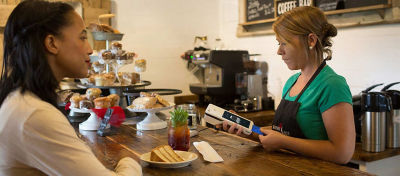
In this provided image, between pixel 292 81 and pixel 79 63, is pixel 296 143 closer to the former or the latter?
pixel 292 81

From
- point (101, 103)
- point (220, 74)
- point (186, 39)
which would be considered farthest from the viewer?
point (186, 39)

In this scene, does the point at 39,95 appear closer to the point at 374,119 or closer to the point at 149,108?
the point at 149,108

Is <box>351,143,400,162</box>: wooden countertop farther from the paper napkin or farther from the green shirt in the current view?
the paper napkin

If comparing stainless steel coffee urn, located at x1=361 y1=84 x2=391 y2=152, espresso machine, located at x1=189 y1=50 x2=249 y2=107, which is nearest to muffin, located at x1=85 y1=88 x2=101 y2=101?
espresso machine, located at x1=189 y1=50 x2=249 y2=107

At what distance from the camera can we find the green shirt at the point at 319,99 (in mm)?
1557

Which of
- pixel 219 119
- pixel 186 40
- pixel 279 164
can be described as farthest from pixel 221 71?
pixel 279 164

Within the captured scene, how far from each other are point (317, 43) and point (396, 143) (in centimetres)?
113

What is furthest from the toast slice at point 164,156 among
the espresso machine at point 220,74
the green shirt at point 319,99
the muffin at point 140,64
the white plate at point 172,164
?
the espresso machine at point 220,74

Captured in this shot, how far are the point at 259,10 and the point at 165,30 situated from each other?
1087 mm

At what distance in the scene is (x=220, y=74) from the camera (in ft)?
12.4

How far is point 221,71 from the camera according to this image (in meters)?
3.76

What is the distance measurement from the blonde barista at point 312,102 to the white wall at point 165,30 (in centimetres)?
247

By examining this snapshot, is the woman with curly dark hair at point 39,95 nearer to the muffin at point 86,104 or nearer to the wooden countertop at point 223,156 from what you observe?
the wooden countertop at point 223,156

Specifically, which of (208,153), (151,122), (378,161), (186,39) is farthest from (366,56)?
(186,39)
